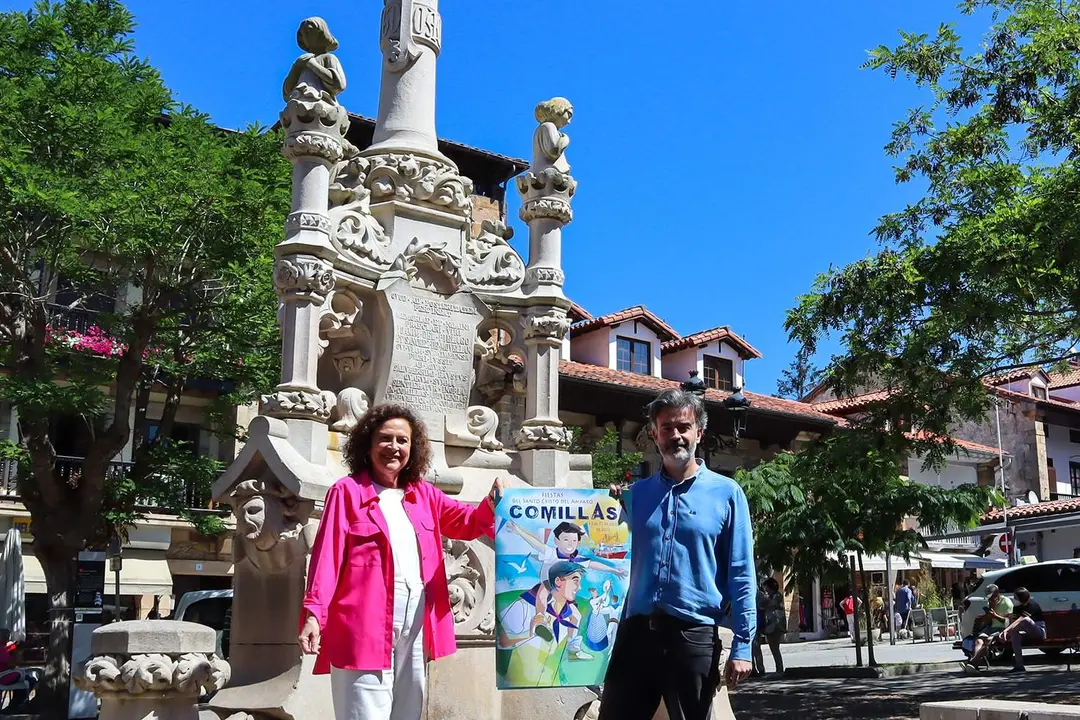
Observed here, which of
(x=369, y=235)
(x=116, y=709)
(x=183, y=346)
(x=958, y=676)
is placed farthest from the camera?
(x=183, y=346)

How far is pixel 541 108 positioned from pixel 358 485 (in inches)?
219

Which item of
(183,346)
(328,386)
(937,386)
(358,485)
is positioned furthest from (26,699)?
(358,485)

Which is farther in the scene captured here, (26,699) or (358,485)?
(26,699)

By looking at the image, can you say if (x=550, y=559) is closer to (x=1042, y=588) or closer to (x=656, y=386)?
(x=1042, y=588)

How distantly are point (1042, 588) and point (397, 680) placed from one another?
21.0m

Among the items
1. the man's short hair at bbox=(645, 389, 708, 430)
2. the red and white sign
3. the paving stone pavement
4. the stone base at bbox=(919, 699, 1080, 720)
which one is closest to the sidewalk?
the paving stone pavement

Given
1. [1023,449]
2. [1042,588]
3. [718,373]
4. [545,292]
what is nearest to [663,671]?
[545,292]

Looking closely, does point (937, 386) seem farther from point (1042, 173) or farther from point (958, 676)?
point (958, 676)

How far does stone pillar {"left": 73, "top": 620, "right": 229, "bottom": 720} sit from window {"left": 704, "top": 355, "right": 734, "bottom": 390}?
33.3m

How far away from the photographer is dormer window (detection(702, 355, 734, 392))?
38781 mm

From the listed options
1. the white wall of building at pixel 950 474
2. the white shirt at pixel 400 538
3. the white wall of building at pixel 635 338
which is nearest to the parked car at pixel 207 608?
the white shirt at pixel 400 538

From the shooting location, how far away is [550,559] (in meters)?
5.52

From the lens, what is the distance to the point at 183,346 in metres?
19.8

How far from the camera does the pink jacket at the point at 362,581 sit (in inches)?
175
